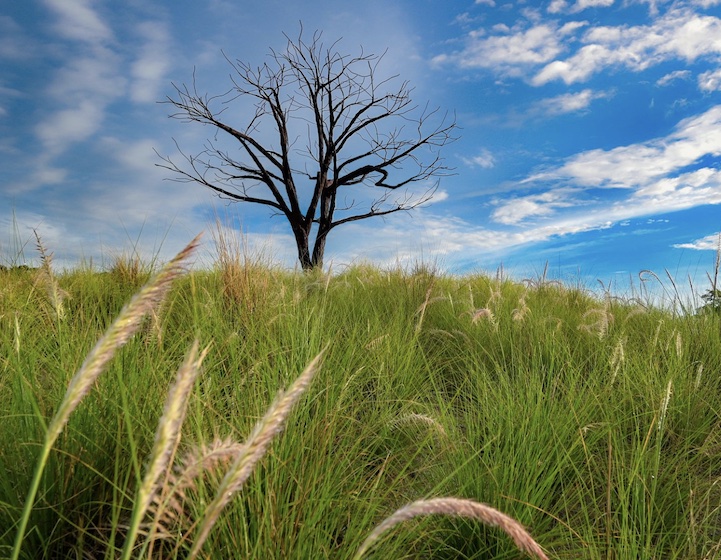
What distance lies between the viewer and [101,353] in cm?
59

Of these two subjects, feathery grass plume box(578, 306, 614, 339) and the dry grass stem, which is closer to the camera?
the dry grass stem

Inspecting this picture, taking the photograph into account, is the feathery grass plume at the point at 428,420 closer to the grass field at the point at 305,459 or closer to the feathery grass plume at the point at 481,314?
the grass field at the point at 305,459

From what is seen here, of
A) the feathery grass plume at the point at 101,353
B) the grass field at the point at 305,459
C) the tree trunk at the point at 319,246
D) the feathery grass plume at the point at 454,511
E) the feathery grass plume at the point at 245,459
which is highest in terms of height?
the tree trunk at the point at 319,246

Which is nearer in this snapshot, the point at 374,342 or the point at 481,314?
→ the point at 481,314

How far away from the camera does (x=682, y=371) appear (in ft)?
11.0

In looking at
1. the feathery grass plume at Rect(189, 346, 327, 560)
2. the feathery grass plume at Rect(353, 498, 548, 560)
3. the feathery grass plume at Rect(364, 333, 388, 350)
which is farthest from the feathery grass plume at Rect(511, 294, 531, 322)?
the feathery grass plume at Rect(189, 346, 327, 560)

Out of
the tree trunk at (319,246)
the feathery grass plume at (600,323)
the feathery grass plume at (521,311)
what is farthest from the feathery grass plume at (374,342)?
the tree trunk at (319,246)

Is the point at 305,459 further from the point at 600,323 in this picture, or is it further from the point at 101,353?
the point at 600,323

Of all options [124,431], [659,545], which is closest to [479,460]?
[659,545]

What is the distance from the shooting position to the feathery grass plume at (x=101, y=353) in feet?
1.90

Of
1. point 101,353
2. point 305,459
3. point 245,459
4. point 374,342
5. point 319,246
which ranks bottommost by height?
point 305,459

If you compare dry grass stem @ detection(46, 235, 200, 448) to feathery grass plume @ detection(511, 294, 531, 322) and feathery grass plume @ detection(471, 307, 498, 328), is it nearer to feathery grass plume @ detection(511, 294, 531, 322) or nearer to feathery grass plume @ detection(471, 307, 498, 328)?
feathery grass plume @ detection(471, 307, 498, 328)

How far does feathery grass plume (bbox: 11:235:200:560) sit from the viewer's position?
0.58m

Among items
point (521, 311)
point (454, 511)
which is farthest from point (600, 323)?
point (454, 511)
